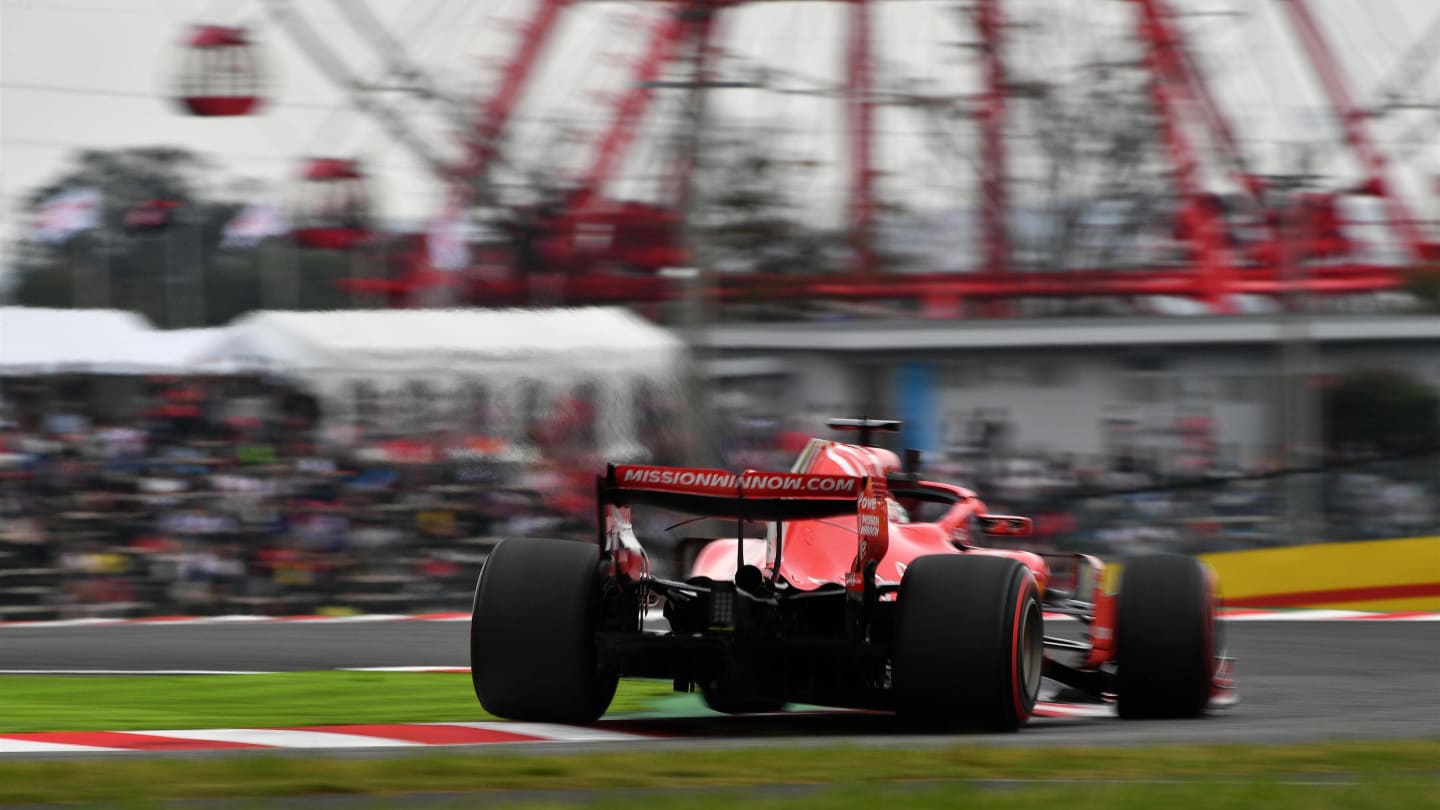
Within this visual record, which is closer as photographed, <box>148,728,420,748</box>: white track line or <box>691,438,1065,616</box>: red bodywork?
<box>148,728,420,748</box>: white track line

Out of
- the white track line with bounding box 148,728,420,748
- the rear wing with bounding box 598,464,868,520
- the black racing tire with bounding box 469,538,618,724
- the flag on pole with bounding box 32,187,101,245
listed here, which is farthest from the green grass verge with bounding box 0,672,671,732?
the flag on pole with bounding box 32,187,101,245

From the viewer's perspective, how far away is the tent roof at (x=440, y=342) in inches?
716

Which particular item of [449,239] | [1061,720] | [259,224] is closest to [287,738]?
[1061,720]

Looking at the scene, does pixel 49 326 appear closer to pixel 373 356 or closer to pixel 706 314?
→ pixel 373 356

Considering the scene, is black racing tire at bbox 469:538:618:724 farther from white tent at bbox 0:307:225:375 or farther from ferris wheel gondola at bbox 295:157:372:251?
ferris wheel gondola at bbox 295:157:372:251

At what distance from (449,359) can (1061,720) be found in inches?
423

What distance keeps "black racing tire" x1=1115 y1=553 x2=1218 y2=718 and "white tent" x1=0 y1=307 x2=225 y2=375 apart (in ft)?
35.8

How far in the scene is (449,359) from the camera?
→ 18.5 meters

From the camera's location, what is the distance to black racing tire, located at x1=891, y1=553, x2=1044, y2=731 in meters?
7.14

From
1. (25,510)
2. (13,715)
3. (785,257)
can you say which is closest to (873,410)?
(785,257)

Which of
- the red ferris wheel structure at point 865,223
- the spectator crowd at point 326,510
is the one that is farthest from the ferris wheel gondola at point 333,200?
the spectator crowd at point 326,510

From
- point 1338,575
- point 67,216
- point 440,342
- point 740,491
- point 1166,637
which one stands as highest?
point 67,216

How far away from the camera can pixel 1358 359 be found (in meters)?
25.2

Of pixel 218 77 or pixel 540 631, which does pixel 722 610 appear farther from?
pixel 218 77
